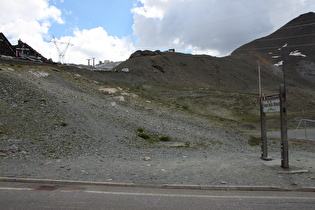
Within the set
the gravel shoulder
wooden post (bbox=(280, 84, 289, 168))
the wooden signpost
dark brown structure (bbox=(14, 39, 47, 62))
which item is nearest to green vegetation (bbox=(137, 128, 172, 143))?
the gravel shoulder

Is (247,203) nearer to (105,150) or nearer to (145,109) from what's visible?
(105,150)

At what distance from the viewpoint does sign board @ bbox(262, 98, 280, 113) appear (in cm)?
960

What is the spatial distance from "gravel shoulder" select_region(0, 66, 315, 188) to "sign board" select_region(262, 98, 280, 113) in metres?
2.19

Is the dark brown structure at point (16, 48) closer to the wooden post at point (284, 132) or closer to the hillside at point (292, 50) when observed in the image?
the wooden post at point (284, 132)

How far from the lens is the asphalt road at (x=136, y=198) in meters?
5.56

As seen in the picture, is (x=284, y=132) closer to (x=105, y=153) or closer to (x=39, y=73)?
A: (x=105, y=153)

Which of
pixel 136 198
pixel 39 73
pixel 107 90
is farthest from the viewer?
pixel 107 90

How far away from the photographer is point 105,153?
11.3 m

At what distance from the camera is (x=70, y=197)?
6.00 m

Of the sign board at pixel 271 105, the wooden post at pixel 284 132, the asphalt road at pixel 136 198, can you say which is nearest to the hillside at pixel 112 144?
the wooden post at pixel 284 132

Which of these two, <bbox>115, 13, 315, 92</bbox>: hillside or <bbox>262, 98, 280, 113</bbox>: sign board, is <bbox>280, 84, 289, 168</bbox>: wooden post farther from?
<bbox>115, 13, 315, 92</bbox>: hillside

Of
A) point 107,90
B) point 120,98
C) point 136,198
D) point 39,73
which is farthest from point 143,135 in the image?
point 39,73

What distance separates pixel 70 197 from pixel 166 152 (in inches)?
254

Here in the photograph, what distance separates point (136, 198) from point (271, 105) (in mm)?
6978
